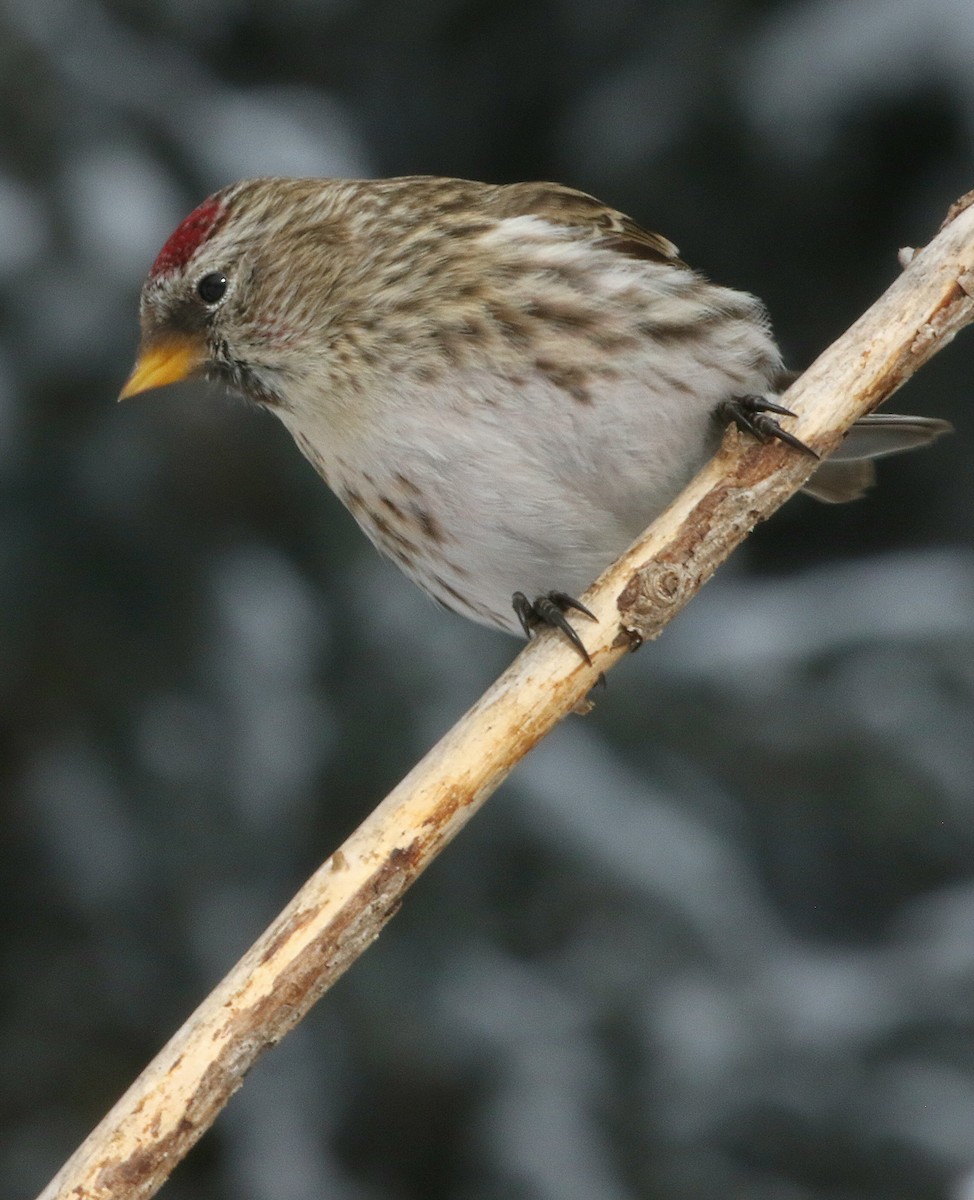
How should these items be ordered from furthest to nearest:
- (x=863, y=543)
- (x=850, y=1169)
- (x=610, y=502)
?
1. (x=863, y=543)
2. (x=850, y=1169)
3. (x=610, y=502)

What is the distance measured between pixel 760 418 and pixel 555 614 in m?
0.28

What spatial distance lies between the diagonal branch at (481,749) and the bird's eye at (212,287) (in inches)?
26.0

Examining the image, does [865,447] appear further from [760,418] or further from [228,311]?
[228,311]

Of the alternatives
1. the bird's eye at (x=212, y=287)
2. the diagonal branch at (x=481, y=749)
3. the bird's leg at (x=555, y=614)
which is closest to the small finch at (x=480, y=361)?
the bird's eye at (x=212, y=287)

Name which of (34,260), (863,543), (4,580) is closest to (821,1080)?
(863,543)

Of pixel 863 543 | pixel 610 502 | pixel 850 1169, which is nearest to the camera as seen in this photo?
pixel 610 502

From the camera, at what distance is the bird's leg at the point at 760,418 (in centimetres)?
143

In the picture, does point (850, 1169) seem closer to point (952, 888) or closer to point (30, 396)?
point (952, 888)

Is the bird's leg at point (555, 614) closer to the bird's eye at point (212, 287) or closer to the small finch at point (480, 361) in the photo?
the small finch at point (480, 361)

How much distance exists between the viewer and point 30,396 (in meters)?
2.44

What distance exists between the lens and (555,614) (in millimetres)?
1435

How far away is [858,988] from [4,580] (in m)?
1.53

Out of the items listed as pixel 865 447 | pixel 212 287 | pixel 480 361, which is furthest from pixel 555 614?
pixel 212 287

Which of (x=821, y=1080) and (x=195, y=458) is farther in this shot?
(x=195, y=458)
